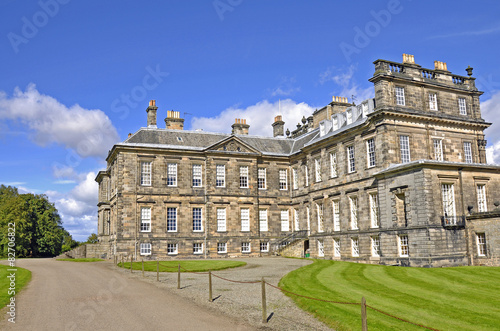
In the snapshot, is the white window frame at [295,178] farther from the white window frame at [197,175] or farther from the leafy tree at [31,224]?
the leafy tree at [31,224]

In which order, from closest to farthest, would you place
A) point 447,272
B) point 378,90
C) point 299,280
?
point 299,280 < point 447,272 < point 378,90

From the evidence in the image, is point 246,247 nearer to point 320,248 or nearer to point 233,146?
point 320,248

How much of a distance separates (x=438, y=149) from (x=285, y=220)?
54.4 feet

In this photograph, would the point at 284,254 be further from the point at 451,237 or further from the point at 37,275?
the point at 37,275

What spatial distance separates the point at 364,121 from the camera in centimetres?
3173

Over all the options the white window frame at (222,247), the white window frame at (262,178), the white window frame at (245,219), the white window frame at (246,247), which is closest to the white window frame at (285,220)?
the white window frame at (262,178)

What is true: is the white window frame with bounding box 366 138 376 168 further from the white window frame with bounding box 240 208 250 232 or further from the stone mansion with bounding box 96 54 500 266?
the white window frame with bounding box 240 208 250 232

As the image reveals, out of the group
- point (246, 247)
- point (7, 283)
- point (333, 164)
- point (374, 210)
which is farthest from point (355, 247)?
point (7, 283)

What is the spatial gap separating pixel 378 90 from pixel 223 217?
60.1 ft

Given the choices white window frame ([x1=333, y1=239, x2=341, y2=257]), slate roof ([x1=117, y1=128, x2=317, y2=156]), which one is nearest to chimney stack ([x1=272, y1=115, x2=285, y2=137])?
slate roof ([x1=117, y1=128, x2=317, y2=156])

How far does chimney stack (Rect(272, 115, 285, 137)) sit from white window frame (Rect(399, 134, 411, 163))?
20157mm

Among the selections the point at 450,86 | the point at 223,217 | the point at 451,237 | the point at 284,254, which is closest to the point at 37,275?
the point at 223,217

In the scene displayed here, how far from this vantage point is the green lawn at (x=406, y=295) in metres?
11.6

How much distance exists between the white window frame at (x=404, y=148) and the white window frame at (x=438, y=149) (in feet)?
7.89
